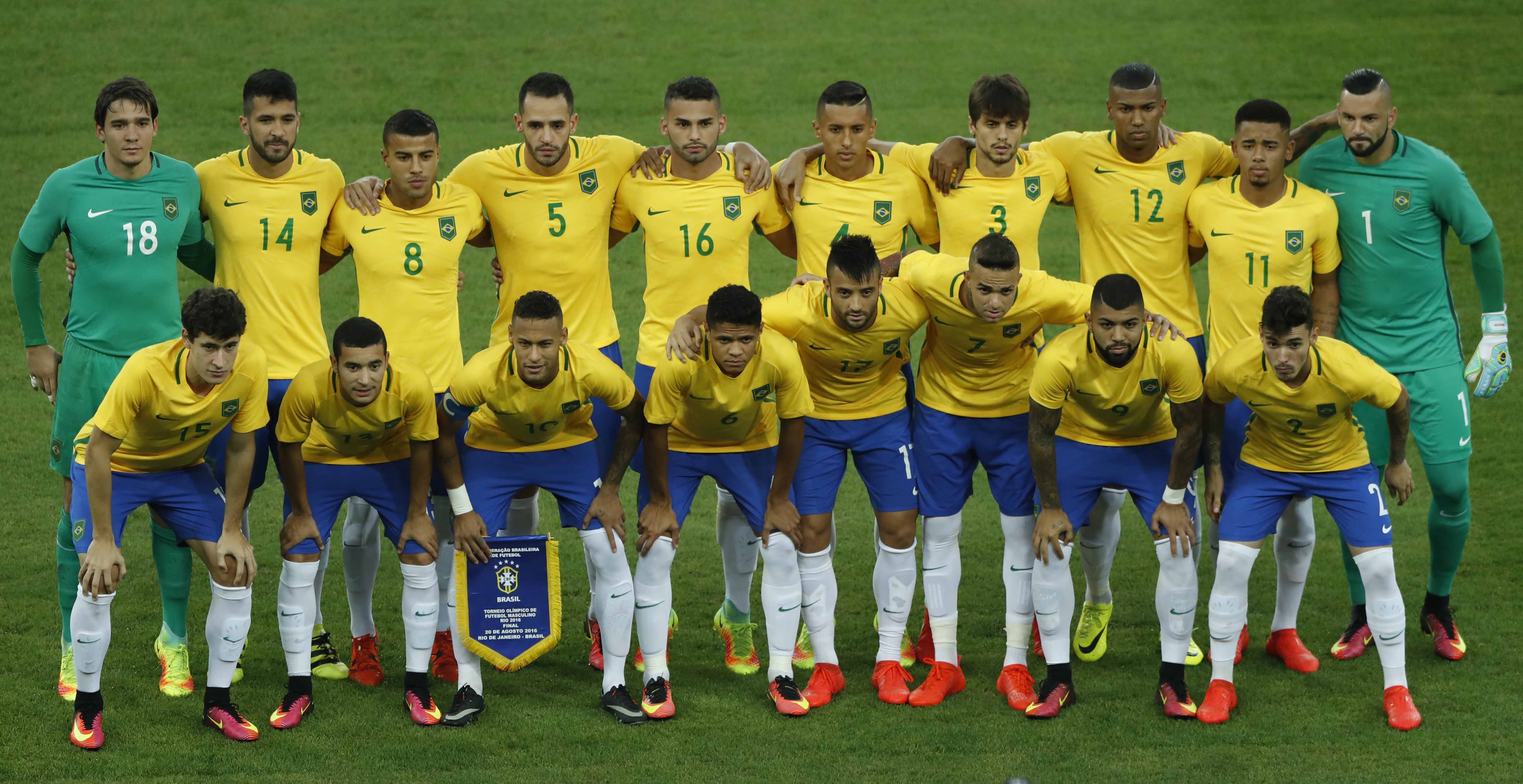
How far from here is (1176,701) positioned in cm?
716

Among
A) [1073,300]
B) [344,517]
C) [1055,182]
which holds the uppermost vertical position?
[1055,182]

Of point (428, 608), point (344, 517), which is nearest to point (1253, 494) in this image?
point (428, 608)

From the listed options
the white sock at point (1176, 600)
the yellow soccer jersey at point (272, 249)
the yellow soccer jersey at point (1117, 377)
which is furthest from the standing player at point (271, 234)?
the white sock at point (1176, 600)

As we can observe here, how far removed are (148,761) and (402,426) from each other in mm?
1743

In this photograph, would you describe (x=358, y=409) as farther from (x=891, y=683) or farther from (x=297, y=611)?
(x=891, y=683)

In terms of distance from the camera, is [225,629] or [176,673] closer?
[225,629]

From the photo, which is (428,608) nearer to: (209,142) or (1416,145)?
(1416,145)

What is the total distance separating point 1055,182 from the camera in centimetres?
781

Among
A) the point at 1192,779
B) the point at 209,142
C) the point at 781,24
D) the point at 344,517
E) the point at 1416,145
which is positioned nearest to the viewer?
the point at 1192,779

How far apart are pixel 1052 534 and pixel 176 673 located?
162 inches

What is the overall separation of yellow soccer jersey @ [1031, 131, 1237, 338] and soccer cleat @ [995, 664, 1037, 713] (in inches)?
71.7

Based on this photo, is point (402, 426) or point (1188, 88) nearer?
point (402, 426)

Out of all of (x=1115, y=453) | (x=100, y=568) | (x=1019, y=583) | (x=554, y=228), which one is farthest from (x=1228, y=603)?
(x=100, y=568)

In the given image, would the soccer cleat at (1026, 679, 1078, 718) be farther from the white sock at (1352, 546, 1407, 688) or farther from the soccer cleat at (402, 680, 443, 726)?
the soccer cleat at (402, 680, 443, 726)
